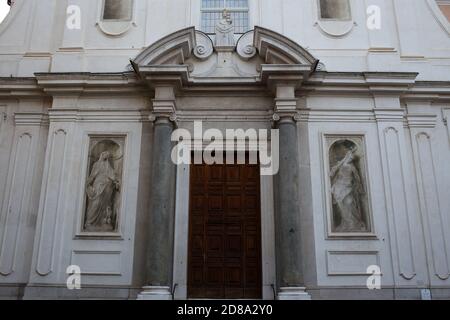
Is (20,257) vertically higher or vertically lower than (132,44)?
lower

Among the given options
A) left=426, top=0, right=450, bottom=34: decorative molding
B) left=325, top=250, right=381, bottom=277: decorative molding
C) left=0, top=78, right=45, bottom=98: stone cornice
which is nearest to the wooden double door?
left=325, top=250, right=381, bottom=277: decorative molding

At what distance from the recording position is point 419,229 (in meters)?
8.95

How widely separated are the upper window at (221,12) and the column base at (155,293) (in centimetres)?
570

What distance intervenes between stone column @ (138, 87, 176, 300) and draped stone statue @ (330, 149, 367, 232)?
3.23 meters

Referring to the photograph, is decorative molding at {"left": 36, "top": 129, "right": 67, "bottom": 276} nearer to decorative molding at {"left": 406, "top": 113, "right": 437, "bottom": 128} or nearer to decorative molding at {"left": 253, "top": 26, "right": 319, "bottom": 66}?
decorative molding at {"left": 253, "top": 26, "right": 319, "bottom": 66}

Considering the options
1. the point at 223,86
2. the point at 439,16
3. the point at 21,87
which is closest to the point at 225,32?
the point at 223,86

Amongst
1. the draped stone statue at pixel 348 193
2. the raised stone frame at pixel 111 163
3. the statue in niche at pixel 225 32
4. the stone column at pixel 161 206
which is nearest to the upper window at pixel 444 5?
the draped stone statue at pixel 348 193

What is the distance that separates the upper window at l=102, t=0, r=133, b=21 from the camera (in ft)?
34.2

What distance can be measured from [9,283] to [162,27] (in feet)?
20.3

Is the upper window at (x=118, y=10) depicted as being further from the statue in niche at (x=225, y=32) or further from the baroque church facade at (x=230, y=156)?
the statue in niche at (x=225, y=32)

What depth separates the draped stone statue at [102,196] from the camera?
9.01m

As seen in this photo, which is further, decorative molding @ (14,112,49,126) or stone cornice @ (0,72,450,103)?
decorative molding @ (14,112,49,126)

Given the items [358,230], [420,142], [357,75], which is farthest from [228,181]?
[420,142]
